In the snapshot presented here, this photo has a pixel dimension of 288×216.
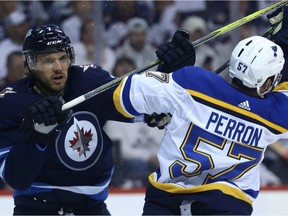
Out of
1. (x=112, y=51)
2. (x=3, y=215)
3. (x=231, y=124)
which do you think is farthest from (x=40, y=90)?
(x=112, y=51)

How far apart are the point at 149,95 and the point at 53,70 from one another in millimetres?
458

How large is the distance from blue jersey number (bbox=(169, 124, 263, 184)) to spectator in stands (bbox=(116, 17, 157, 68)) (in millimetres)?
2439

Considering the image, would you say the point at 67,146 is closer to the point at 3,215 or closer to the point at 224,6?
the point at 3,215

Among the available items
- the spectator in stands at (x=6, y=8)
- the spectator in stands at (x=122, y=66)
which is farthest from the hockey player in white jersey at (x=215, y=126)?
the spectator in stands at (x=6, y=8)

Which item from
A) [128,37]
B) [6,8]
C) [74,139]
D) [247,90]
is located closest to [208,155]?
[247,90]

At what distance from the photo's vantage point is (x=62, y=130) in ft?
11.0

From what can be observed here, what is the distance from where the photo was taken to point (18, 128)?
3285 millimetres

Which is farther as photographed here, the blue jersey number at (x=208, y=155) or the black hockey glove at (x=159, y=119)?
the black hockey glove at (x=159, y=119)

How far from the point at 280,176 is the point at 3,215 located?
2.01m

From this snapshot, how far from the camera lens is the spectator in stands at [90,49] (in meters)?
Result: 5.39

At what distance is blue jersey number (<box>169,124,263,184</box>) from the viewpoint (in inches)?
120

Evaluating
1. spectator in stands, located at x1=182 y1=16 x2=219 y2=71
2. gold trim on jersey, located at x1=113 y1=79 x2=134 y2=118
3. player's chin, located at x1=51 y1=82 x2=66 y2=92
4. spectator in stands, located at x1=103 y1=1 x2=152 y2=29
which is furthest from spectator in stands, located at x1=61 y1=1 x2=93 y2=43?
gold trim on jersey, located at x1=113 y1=79 x2=134 y2=118

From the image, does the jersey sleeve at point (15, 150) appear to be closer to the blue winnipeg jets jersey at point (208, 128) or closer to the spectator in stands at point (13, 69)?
the blue winnipeg jets jersey at point (208, 128)

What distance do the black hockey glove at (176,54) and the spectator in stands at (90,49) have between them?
6.60 ft
